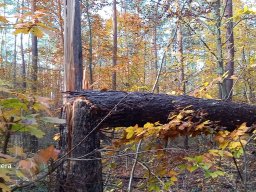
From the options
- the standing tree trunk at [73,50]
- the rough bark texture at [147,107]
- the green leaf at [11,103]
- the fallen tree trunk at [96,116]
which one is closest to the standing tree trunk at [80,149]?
the fallen tree trunk at [96,116]

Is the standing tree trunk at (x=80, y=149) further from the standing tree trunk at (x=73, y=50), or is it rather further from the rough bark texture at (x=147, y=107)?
the standing tree trunk at (x=73, y=50)

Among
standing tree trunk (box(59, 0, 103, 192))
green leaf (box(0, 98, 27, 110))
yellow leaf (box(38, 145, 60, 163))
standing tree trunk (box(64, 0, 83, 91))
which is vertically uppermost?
standing tree trunk (box(64, 0, 83, 91))

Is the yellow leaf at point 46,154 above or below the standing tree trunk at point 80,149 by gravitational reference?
above

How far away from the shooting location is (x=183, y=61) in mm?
6859

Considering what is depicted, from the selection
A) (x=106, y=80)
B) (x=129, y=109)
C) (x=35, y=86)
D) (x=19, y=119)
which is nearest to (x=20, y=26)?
(x=19, y=119)

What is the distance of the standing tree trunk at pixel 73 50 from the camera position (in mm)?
3934

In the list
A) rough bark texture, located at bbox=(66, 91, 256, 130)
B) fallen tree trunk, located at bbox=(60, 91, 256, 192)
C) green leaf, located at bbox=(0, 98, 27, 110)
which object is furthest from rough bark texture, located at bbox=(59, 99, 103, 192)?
green leaf, located at bbox=(0, 98, 27, 110)

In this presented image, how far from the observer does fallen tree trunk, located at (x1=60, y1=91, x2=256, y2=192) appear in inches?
123

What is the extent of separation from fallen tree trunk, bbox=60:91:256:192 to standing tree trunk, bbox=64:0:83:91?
1.80ft

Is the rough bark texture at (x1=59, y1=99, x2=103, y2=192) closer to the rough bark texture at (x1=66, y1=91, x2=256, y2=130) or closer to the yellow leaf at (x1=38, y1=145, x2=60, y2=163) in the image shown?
the rough bark texture at (x1=66, y1=91, x2=256, y2=130)

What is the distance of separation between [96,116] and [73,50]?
119 centimetres

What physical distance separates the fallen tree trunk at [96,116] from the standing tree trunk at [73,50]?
548 millimetres

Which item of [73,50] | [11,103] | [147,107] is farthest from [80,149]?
[11,103]

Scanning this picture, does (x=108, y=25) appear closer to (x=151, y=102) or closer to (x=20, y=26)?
(x=151, y=102)
